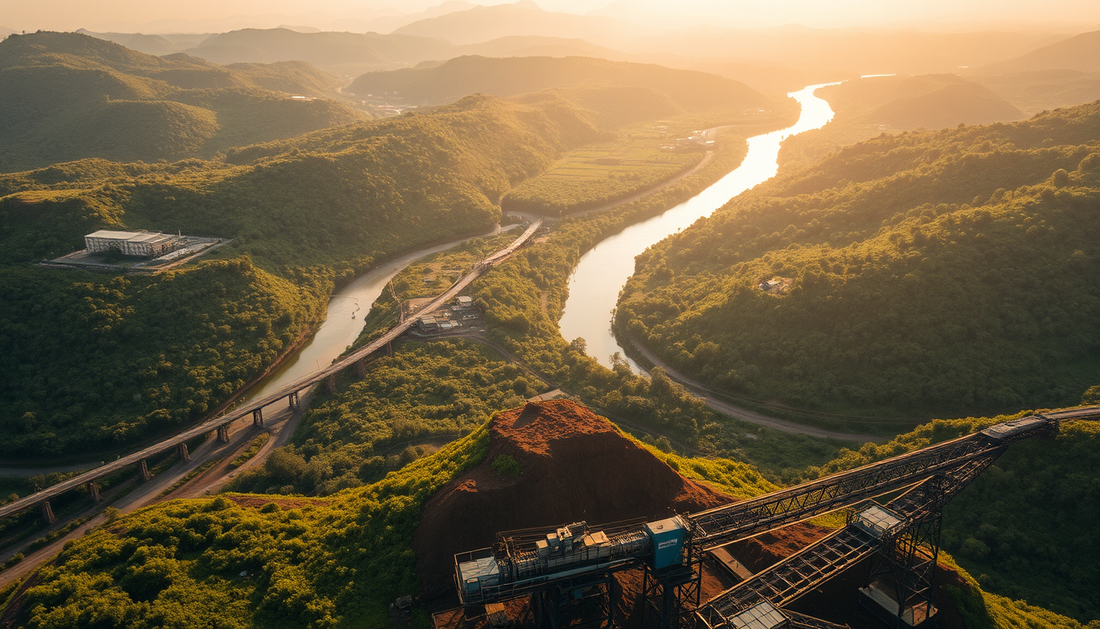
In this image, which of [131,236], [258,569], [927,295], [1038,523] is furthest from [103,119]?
[1038,523]

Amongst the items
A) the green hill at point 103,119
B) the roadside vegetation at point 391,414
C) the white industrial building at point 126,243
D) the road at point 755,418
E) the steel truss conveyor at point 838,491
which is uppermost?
the green hill at point 103,119

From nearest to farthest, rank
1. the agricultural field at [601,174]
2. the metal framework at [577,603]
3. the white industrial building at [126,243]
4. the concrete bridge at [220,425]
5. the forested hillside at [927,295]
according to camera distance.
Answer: the metal framework at [577,603]
the concrete bridge at [220,425]
the forested hillside at [927,295]
the white industrial building at [126,243]
the agricultural field at [601,174]

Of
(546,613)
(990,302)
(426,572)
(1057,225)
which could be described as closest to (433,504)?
(426,572)

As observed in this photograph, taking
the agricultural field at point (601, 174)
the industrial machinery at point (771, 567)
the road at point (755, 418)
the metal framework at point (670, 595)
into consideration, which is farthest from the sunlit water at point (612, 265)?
the metal framework at point (670, 595)

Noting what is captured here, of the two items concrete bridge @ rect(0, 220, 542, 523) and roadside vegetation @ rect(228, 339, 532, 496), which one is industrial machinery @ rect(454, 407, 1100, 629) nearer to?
roadside vegetation @ rect(228, 339, 532, 496)

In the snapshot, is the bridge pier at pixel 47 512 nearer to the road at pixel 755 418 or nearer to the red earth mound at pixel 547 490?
the red earth mound at pixel 547 490

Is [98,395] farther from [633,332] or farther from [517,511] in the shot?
[633,332]

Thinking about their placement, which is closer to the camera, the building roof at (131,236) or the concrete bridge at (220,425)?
the concrete bridge at (220,425)

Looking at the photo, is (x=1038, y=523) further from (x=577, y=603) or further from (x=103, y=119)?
(x=103, y=119)

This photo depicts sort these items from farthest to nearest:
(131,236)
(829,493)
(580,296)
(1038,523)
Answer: (580,296) → (131,236) → (1038,523) → (829,493)
